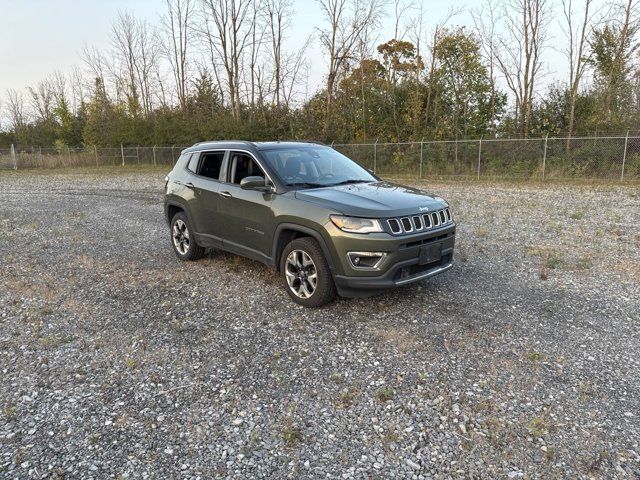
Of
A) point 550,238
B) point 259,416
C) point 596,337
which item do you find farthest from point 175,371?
point 550,238

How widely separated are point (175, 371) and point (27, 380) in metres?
1.11

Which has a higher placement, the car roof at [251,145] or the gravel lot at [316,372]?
the car roof at [251,145]

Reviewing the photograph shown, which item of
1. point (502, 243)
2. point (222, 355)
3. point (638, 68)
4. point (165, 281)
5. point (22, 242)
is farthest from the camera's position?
point (638, 68)

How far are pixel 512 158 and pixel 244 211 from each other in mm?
15925

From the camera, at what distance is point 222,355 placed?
3867 millimetres

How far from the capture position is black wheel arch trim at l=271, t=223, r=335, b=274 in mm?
4410

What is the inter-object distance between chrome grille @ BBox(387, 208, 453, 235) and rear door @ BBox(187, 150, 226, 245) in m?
2.48

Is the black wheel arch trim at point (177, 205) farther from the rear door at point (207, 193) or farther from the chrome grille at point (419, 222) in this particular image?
the chrome grille at point (419, 222)

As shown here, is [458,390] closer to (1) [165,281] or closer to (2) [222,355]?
(2) [222,355]

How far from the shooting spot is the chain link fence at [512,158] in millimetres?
16438

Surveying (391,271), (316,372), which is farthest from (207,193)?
(316,372)

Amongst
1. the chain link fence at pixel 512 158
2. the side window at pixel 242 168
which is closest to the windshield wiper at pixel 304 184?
the side window at pixel 242 168

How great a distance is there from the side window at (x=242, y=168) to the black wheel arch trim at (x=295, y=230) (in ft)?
2.72

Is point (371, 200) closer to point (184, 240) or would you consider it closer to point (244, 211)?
point (244, 211)
